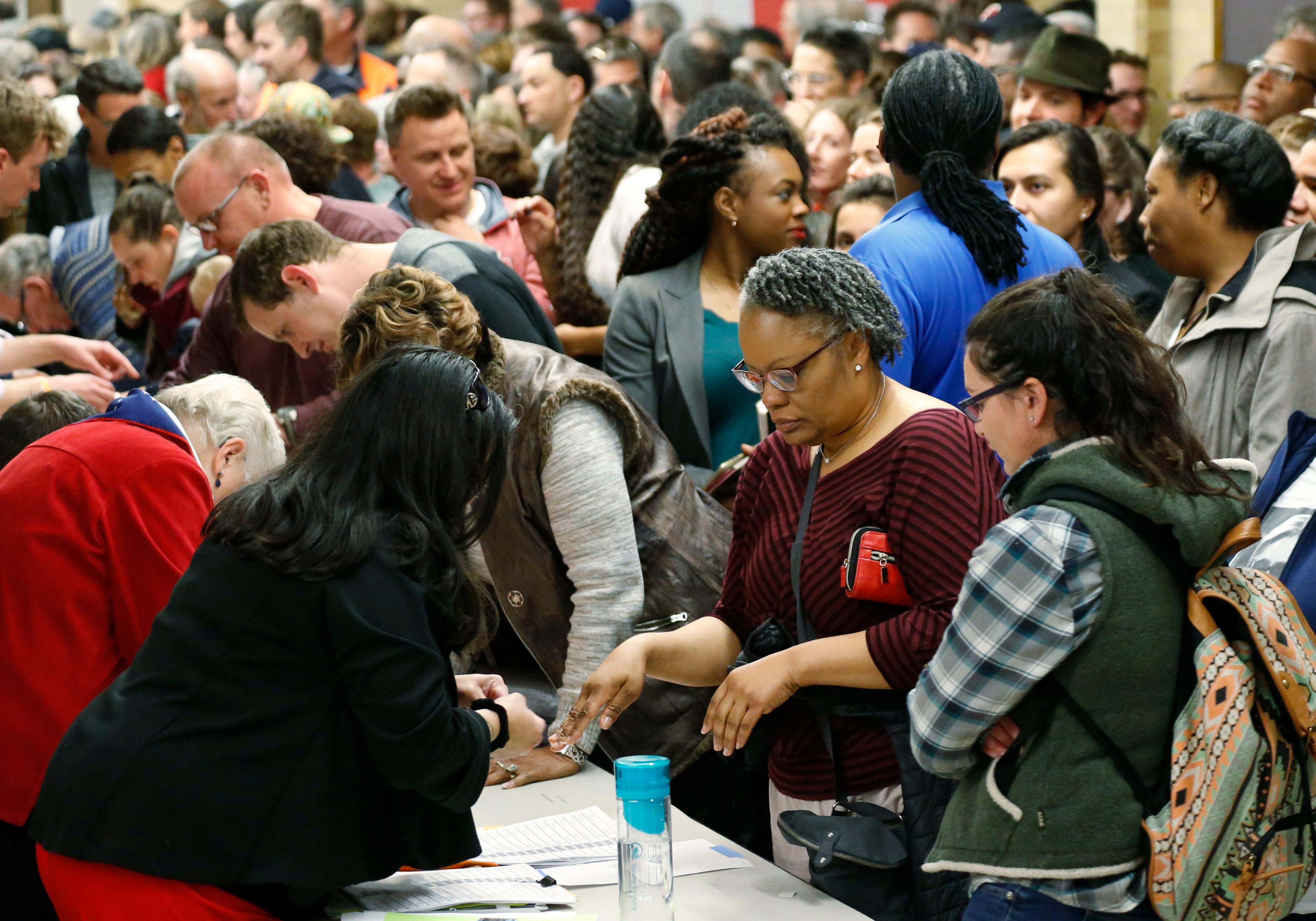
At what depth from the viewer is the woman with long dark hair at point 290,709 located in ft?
5.96

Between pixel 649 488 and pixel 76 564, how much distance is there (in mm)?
1022

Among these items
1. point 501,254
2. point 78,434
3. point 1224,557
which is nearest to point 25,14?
point 501,254

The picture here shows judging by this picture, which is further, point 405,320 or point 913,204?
point 913,204

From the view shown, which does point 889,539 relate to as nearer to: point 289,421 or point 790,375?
point 790,375

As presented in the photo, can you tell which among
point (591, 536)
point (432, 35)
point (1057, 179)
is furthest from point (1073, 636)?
point (432, 35)

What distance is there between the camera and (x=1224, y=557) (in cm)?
177

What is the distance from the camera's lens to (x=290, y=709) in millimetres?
1844

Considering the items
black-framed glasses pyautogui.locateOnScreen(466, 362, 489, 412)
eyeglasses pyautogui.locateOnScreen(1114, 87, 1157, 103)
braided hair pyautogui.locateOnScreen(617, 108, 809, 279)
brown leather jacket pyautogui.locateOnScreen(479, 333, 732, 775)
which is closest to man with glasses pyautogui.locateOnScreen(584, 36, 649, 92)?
eyeglasses pyautogui.locateOnScreen(1114, 87, 1157, 103)

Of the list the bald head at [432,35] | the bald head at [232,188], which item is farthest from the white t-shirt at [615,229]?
the bald head at [432,35]

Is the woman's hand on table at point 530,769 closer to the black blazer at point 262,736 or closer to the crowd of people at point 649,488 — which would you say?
the crowd of people at point 649,488

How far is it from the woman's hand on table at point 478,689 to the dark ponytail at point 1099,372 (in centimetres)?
96

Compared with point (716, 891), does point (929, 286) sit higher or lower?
higher

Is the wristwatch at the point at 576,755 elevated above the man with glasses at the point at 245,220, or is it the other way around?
the man with glasses at the point at 245,220

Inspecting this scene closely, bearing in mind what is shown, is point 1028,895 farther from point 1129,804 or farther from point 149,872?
point 149,872
